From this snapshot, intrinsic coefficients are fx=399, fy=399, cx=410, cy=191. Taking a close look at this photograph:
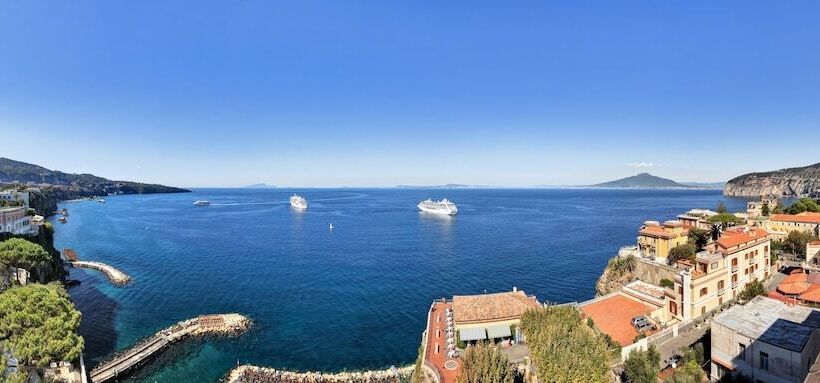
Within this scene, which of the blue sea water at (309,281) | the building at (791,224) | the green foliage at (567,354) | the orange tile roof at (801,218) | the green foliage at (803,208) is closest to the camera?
the green foliage at (567,354)

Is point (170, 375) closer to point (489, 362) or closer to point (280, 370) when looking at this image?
point (280, 370)

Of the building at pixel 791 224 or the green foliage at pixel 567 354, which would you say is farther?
the building at pixel 791 224

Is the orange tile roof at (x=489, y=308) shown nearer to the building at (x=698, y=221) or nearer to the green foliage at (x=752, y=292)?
the green foliage at (x=752, y=292)

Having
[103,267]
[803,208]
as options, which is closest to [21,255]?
[103,267]

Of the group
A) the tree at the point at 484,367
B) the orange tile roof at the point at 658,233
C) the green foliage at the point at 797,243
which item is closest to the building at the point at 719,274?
the orange tile roof at the point at 658,233

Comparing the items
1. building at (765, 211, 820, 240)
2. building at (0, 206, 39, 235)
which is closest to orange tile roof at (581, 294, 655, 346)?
building at (765, 211, 820, 240)

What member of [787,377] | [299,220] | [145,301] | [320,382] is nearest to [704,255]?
[787,377]
